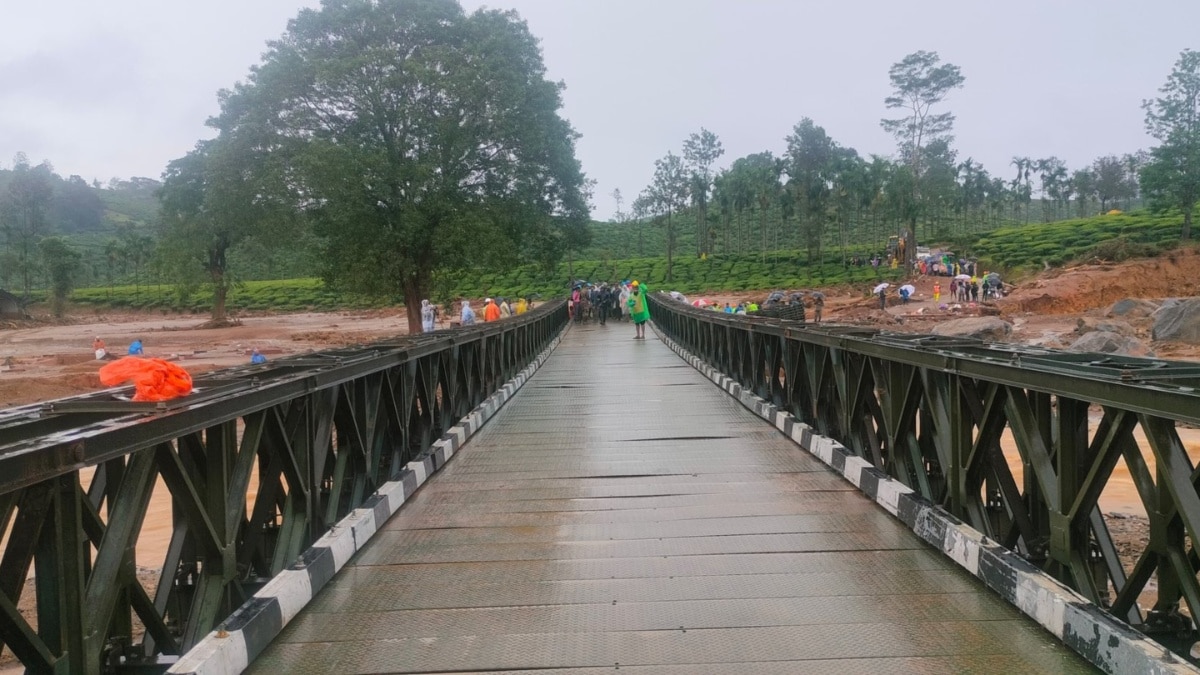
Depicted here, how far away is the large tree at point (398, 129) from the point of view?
2086 centimetres

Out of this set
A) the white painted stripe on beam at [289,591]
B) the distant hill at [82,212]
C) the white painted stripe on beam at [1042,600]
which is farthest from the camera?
the distant hill at [82,212]

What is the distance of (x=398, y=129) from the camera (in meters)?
22.2

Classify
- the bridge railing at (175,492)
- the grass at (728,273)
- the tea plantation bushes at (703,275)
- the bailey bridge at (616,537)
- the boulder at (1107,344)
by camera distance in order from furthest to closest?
the tea plantation bushes at (703,275) < the grass at (728,273) < the boulder at (1107,344) < the bailey bridge at (616,537) < the bridge railing at (175,492)

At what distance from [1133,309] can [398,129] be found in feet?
76.3

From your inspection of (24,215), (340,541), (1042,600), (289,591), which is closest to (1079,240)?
(1042,600)

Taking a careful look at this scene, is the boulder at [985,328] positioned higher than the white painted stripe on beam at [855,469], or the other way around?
the white painted stripe on beam at [855,469]

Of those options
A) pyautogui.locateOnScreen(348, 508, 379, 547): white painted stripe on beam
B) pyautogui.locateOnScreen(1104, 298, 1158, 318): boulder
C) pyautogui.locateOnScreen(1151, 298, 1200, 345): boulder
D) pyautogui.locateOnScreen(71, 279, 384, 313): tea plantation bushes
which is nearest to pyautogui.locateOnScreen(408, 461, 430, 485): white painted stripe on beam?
pyautogui.locateOnScreen(348, 508, 379, 547): white painted stripe on beam

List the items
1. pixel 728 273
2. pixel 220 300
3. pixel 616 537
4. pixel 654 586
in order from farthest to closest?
1. pixel 728 273
2. pixel 220 300
3. pixel 616 537
4. pixel 654 586

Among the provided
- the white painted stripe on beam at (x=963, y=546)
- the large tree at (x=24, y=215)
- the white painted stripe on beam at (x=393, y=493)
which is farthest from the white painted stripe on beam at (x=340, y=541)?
the large tree at (x=24, y=215)

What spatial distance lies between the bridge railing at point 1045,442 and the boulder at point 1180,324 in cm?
1934

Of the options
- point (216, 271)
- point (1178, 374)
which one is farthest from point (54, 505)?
point (216, 271)

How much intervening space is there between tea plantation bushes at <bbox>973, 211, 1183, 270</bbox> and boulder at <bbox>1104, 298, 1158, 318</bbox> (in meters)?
15.3

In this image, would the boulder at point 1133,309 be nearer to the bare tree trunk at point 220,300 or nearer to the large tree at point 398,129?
the large tree at point 398,129

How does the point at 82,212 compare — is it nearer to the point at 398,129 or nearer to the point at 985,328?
the point at 398,129
